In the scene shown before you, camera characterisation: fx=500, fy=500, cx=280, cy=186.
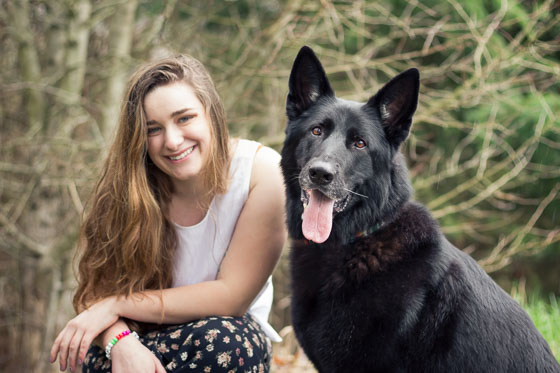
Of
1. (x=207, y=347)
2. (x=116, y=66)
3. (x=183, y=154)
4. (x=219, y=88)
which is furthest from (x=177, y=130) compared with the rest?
(x=116, y=66)

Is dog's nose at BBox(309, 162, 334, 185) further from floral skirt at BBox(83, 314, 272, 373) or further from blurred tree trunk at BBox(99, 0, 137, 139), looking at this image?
blurred tree trunk at BBox(99, 0, 137, 139)

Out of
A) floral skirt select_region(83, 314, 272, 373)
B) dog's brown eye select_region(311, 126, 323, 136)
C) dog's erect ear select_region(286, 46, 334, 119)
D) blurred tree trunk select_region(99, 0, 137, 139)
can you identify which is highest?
blurred tree trunk select_region(99, 0, 137, 139)

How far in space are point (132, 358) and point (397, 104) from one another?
152cm

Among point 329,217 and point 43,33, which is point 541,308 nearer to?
point 329,217

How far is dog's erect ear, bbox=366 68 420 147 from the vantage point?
6.63ft

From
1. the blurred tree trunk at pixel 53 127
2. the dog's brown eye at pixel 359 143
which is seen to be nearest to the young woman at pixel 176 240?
the dog's brown eye at pixel 359 143

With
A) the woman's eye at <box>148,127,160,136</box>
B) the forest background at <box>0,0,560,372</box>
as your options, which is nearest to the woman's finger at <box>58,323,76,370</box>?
the woman's eye at <box>148,127,160,136</box>

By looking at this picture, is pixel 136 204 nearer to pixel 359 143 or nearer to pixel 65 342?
pixel 65 342

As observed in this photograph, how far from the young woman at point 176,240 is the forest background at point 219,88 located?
5.08ft

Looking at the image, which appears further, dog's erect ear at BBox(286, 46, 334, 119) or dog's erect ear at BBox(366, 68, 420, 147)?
dog's erect ear at BBox(286, 46, 334, 119)

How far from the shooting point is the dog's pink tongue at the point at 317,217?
1984mm

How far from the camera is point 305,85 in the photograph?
2.21m

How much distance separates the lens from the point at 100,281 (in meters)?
2.36

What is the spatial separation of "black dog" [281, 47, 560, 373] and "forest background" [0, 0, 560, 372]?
1.71 m
